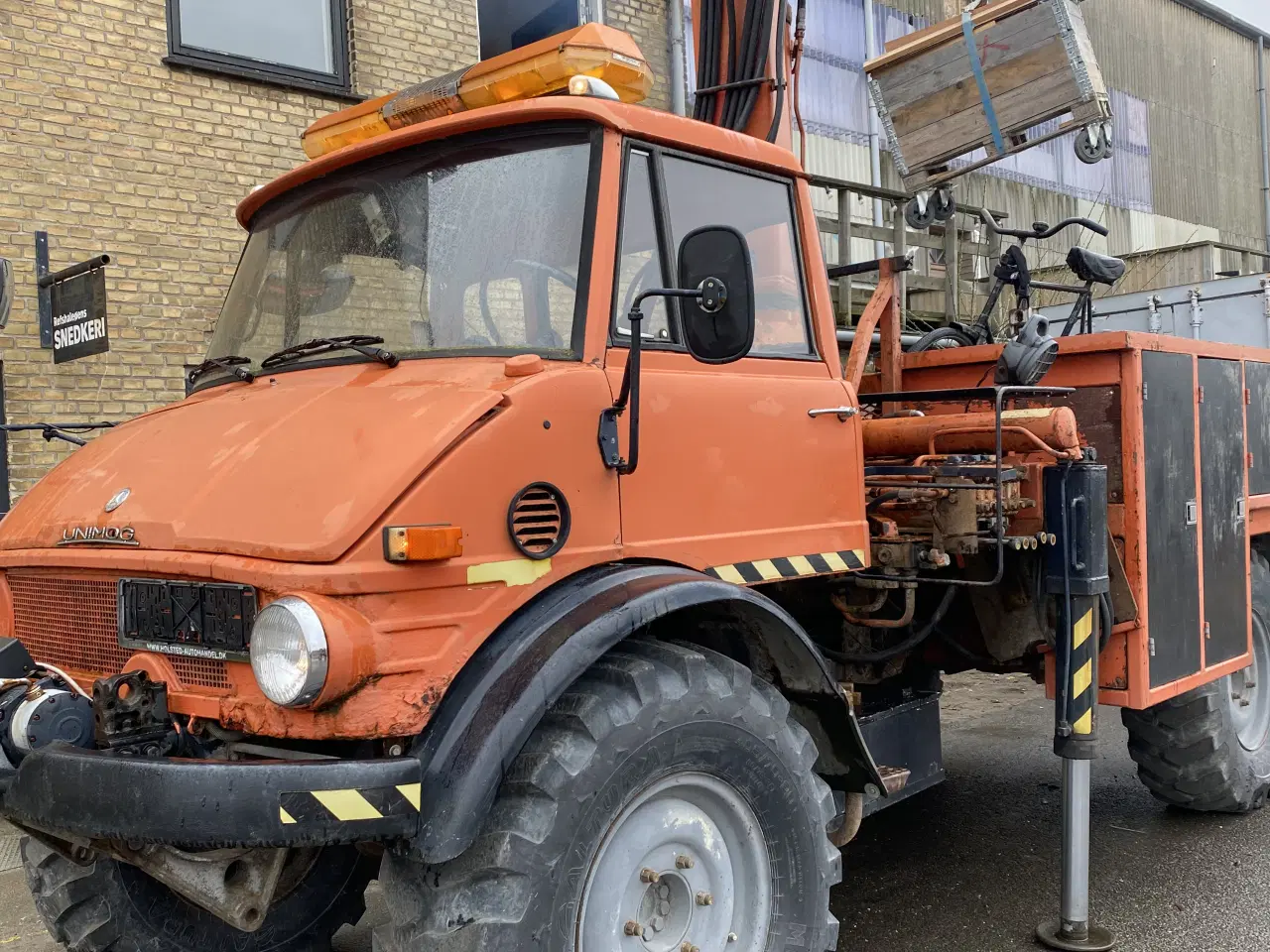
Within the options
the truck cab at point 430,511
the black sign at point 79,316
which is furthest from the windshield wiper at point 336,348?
the black sign at point 79,316

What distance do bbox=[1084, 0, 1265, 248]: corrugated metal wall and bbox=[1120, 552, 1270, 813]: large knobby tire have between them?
1823 centimetres

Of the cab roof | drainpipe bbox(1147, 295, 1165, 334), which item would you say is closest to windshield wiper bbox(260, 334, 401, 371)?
the cab roof

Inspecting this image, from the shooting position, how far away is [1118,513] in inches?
167

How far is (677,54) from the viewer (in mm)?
11070

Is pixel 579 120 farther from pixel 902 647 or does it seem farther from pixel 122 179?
pixel 122 179

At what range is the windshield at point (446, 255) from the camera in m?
2.97

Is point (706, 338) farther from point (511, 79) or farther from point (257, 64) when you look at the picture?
point (257, 64)

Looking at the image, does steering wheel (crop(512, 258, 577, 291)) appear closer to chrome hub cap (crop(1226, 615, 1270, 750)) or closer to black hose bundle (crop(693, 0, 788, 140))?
black hose bundle (crop(693, 0, 788, 140))

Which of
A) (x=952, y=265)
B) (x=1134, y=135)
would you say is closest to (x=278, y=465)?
(x=952, y=265)

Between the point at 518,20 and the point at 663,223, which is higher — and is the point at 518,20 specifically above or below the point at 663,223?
above

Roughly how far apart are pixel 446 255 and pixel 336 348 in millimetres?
413

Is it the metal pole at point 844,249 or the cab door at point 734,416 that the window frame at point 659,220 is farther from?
the metal pole at point 844,249

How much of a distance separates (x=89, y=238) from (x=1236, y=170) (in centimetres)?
2498

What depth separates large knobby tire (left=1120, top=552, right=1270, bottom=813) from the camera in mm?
4980
